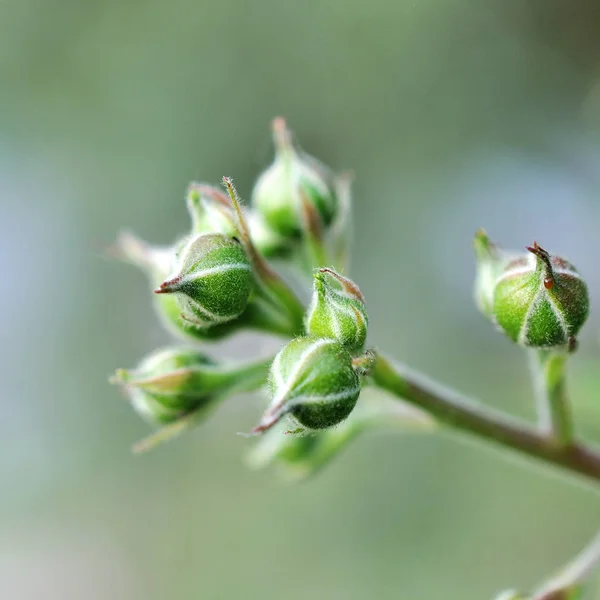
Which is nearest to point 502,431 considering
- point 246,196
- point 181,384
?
point 181,384

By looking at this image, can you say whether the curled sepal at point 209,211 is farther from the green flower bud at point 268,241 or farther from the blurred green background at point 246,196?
the blurred green background at point 246,196

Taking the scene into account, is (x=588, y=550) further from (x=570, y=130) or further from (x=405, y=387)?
(x=570, y=130)

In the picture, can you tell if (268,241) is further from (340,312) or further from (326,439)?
(340,312)

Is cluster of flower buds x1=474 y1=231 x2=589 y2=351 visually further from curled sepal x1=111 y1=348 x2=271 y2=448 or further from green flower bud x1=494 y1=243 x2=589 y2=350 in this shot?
curled sepal x1=111 y1=348 x2=271 y2=448

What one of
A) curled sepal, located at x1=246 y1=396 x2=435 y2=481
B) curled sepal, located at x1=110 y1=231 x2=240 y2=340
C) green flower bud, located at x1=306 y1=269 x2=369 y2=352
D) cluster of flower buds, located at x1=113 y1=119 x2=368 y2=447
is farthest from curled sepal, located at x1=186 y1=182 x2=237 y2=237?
curled sepal, located at x1=246 y1=396 x2=435 y2=481

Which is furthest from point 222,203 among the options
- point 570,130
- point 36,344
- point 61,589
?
point 36,344

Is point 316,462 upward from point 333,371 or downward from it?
downward

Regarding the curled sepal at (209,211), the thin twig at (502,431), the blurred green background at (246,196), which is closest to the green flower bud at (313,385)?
the curled sepal at (209,211)
